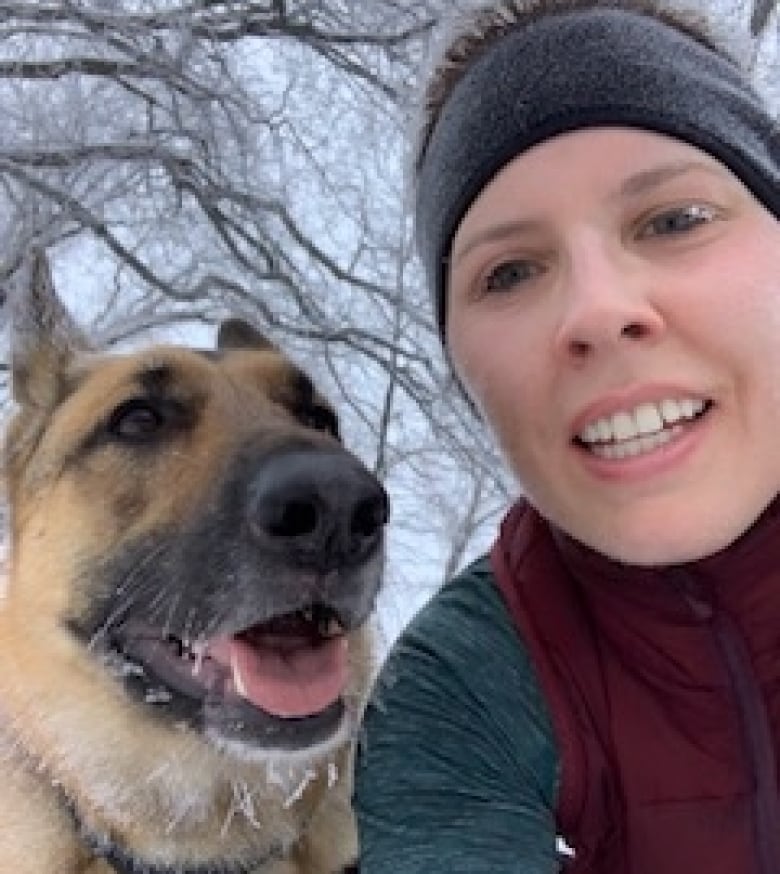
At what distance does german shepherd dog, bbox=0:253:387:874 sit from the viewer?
7.87ft

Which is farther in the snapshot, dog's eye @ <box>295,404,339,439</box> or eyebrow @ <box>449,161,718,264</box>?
dog's eye @ <box>295,404,339,439</box>

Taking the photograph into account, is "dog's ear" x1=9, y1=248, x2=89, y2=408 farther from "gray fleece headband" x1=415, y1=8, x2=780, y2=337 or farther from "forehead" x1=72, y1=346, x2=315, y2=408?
"gray fleece headband" x1=415, y1=8, x2=780, y2=337

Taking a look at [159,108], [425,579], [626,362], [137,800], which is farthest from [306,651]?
[159,108]

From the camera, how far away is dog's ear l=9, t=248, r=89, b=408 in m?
3.00

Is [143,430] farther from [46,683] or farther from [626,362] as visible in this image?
[626,362]

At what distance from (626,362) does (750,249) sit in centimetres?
26

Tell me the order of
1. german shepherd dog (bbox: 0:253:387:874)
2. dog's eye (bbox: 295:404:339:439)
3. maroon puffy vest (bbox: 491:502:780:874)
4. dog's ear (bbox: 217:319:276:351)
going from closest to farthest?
maroon puffy vest (bbox: 491:502:780:874), german shepherd dog (bbox: 0:253:387:874), dog's eye (bbox: 295:404:339:439), dog's ear (bbox: 217:319:276:351)

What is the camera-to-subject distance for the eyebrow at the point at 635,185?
84.6 inches

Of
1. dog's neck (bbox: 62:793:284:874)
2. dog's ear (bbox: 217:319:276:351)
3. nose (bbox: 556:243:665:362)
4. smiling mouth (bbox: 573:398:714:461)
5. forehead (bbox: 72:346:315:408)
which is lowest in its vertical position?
dog's neck (bbox: 62:793:284:874)

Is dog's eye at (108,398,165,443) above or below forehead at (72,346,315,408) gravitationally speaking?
below

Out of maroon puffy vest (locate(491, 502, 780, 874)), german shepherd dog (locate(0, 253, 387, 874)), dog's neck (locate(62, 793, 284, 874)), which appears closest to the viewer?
maroon puffy vest (locate(491, 502, 780, 874))

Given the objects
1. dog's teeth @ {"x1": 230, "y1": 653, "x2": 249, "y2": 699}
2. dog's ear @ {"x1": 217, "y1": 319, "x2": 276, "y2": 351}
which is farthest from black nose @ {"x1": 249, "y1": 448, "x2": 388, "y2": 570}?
dog's ear @ {"x1": 217, "y1": 319, "x2": 276, "y2": 351}

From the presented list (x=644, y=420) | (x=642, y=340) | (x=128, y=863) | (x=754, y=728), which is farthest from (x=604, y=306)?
(x=128, y=863)

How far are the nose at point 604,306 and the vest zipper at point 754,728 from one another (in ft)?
1.34
